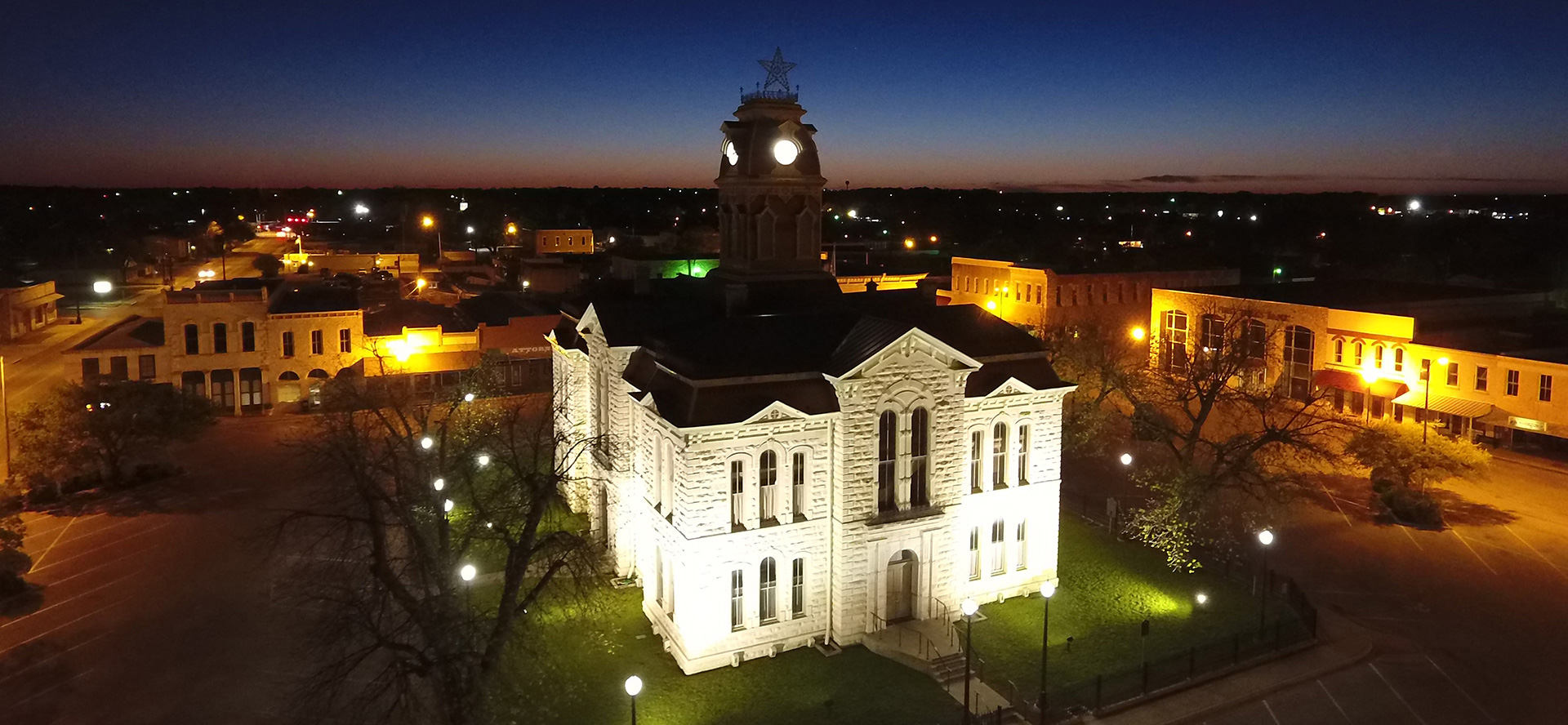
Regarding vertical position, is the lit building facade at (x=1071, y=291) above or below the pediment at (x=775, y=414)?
above

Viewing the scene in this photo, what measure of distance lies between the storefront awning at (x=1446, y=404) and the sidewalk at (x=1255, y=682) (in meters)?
23.4

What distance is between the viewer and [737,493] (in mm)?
27406

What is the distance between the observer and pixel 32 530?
3744 cm

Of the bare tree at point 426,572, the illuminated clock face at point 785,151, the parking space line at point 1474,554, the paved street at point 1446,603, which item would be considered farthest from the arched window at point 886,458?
the parking space line at point 1474,554

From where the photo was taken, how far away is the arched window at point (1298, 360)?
2286 inches

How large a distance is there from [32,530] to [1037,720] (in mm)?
37313

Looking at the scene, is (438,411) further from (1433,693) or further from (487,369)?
(1433,693)

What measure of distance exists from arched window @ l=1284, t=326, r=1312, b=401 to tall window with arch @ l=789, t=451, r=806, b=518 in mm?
41652

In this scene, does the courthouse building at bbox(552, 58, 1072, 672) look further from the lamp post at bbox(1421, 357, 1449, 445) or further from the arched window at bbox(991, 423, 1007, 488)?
the lamp post at bbox(1421, 357, 1449, 445)

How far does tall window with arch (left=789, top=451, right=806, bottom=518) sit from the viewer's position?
2806 centimetres

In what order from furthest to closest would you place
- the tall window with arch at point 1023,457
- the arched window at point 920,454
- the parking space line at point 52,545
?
1. the parking space line at point 52,545
2. the tall window with arch at point 1023,457
3. the arched window at point 920,454

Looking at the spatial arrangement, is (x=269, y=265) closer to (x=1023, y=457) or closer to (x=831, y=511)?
(x=831, y=511)

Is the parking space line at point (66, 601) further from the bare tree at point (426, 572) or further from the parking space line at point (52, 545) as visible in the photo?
the bare tree at point (426, 572)

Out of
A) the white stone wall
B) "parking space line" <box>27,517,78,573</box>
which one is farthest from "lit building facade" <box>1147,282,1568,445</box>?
"parking space line" <box>27,517,78,573</box>
